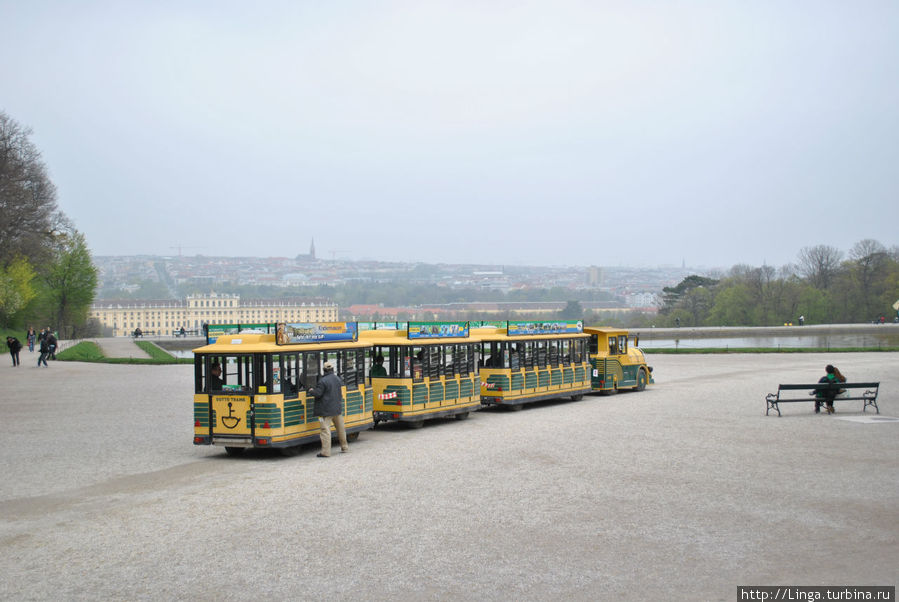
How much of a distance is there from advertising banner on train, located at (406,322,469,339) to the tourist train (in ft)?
0.10

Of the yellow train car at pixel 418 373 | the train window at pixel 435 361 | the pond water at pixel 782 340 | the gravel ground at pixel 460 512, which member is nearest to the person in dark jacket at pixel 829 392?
the gravel ground at pixel 460 512

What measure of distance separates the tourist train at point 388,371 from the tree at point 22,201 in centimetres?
3965

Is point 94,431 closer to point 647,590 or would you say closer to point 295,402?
point 295,402

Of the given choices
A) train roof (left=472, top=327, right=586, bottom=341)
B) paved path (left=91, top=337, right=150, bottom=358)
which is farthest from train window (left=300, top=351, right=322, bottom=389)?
paved path (left=91, top=337, right=150, bottom=358)

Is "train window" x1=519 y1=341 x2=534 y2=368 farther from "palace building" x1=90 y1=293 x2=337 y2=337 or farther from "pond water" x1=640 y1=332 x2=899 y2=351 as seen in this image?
"palace building" x1=90 y1=293 x2=337 y2=337

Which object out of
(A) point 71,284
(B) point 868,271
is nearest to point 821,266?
(B) point 868,271

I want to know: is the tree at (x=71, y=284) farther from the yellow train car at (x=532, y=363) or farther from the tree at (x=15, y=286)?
the yellow train car at (x=532, y=363)

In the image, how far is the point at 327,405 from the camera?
17.0 meters

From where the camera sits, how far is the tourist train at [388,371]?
55.0 ft

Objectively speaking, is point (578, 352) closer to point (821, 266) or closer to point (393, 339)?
point (393, 339)

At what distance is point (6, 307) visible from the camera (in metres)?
60.0

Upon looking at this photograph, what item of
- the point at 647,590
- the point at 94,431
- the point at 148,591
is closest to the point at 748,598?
the point at 647,590

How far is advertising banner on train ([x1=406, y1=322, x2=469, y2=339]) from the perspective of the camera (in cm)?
2195

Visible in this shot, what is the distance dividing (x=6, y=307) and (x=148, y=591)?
58.3 m
